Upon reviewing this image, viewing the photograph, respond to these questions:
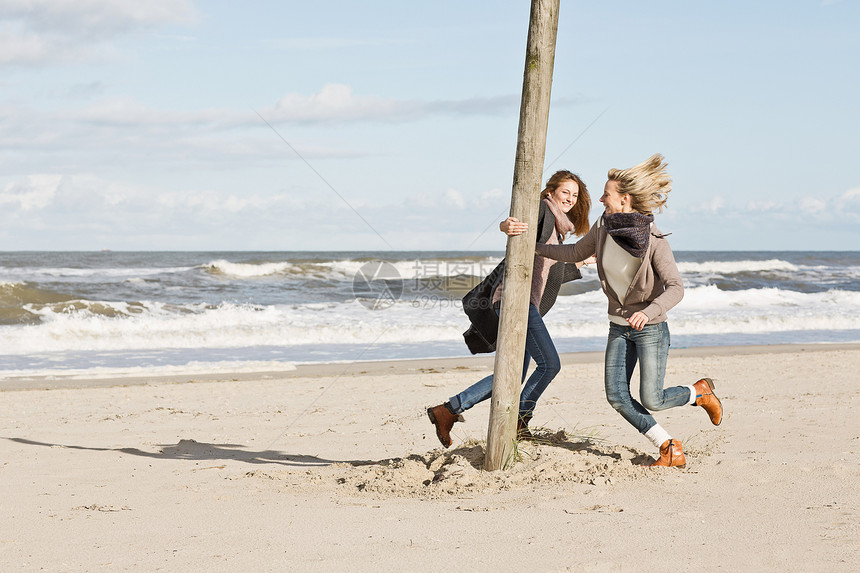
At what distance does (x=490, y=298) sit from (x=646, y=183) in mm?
1096

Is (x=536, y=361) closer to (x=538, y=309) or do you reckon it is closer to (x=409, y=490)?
(x=538, y=309)

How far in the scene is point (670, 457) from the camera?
409 cm

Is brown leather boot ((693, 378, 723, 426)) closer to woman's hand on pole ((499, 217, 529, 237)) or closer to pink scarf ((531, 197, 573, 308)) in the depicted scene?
pink scarf ((531, 197, 573, 308))

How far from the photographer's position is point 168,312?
1681cm

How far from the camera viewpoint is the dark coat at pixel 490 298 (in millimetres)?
4250

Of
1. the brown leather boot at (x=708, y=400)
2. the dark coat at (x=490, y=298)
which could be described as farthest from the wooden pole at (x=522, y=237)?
the brown leather boot at (x=708, y=400)

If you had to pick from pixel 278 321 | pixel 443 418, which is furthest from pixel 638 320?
pixel 278 321

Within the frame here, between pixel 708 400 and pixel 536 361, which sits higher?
pixel 536 361

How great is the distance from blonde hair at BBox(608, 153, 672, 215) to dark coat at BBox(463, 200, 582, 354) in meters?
0.50

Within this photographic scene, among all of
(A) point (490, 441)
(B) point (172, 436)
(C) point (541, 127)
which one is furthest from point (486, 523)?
(B) point (172, 436)

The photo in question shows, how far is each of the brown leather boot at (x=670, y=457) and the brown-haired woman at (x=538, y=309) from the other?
764mm

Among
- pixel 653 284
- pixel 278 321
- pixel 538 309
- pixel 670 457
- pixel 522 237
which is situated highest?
pixel 522 237

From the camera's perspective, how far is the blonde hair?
3898mm

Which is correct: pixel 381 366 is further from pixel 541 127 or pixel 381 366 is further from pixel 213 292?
pixel 213 292
